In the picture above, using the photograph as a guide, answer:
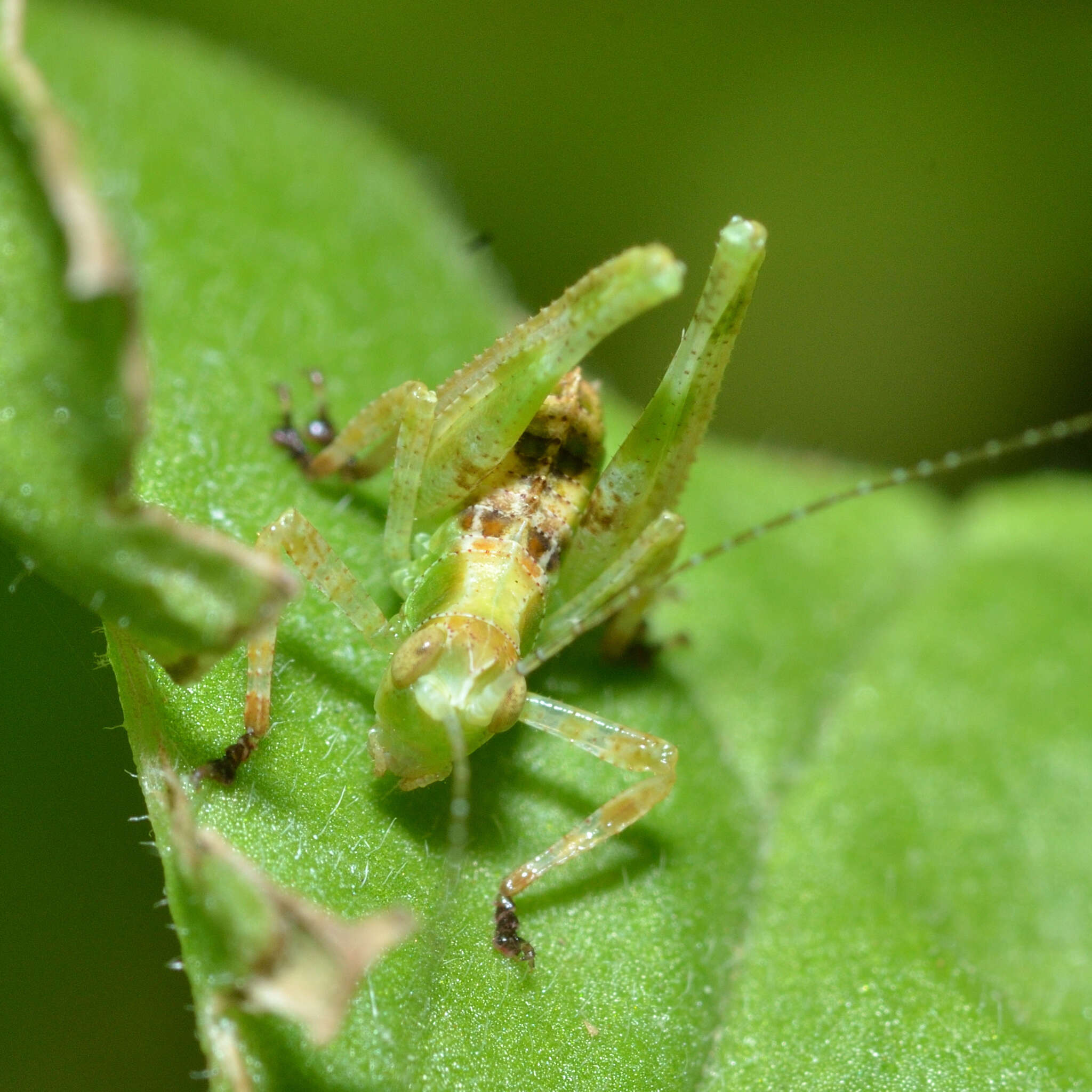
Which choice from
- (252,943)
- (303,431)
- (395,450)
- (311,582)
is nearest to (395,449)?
(395,450)

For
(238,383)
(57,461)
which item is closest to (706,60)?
(238,383)

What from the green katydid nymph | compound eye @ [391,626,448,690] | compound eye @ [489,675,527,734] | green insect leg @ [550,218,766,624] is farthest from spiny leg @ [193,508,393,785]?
green insect leg @ [550,218,766,624]

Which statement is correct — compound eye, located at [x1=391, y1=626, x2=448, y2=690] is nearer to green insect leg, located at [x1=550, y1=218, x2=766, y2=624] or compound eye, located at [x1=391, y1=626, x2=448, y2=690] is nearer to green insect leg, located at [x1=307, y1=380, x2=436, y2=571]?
green insect leg, located at [x1=307, y1=380, x2=436, y2=571]

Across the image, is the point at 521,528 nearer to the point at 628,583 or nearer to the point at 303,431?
the point at 628,583

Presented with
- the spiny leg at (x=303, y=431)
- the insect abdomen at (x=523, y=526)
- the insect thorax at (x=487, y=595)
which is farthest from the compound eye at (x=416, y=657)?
the spiny leg at (x=303, y=431)

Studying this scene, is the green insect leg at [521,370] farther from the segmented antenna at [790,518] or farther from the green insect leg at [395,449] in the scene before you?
the segmented antenna at [790,518]

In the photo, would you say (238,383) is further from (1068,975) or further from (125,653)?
(1068,975)
